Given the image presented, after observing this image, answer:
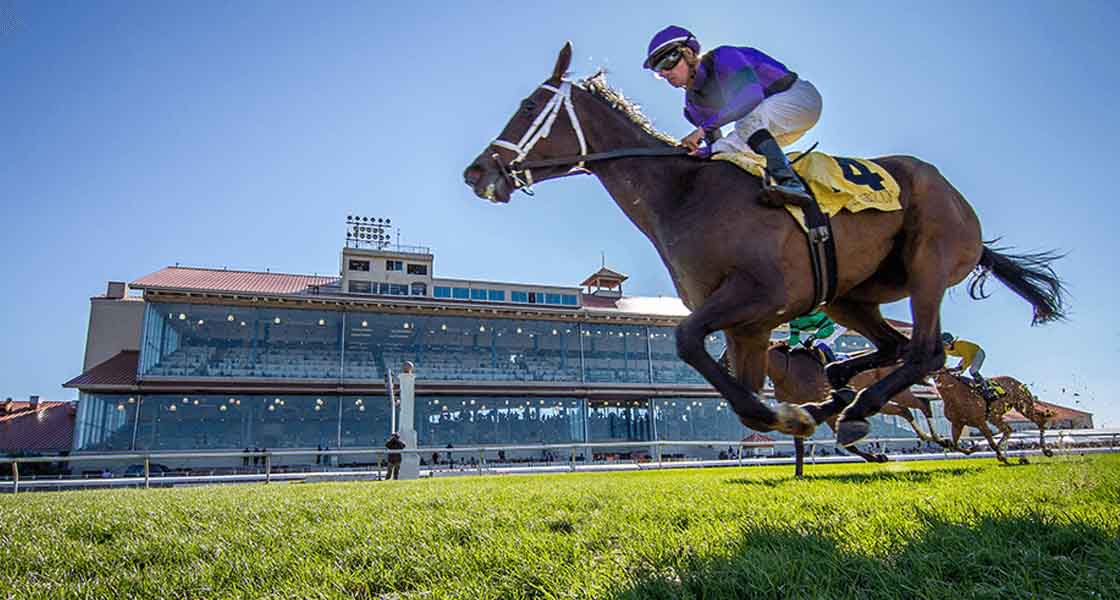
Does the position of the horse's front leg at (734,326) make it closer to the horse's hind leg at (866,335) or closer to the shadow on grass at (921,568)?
the shadow on grass at (921,568)

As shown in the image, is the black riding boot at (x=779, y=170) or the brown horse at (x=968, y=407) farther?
the brown horse at (x=968, y=407)

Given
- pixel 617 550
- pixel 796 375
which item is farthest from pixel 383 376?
pixel 617 550

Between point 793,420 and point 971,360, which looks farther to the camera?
point 971,360

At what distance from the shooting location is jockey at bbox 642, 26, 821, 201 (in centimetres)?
473

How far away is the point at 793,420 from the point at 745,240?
3.74 feet

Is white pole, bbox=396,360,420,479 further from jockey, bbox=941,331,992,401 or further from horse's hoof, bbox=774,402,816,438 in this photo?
horse's hoof, bbox=774,402,816,438

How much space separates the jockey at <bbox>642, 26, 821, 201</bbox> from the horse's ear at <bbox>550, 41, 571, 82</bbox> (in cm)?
63

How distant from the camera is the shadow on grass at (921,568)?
2.10 meters

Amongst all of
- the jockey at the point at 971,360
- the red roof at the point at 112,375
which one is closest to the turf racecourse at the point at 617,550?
the jockey at the point at 971,360

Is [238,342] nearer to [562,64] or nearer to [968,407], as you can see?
[968,407]

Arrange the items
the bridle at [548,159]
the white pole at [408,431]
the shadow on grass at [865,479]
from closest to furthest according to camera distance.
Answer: the bridle at [548,159] < the shadow on grass at [865,479] < the white pole at [408,431]

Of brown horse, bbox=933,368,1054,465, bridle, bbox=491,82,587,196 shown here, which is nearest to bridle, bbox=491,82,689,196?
bridle, bbox=491,82,587,196

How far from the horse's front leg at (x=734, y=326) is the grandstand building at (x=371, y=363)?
111 feet

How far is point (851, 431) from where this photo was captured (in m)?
4.21
